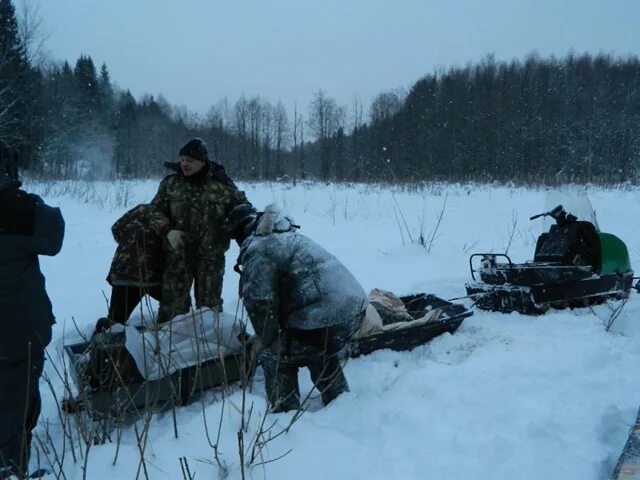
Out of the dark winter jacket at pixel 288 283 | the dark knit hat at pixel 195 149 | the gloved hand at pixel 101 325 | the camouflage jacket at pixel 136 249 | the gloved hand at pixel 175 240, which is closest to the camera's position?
the dark winter jacket at pixel 288 283

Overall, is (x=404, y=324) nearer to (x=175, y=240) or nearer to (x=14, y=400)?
(x=175, y=240)

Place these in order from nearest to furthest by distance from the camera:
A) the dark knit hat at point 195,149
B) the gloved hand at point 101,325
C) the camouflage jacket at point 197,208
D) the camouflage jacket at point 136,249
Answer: the gloved hand at point 101,325, the camouflage jacket at point 136,249, the dark knit hat at point 195,149, the camouflage jacket at point 197,208

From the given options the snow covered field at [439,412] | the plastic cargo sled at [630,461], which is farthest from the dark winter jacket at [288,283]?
the plastic cargo sled at [630,461]

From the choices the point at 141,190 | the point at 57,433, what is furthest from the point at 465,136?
the point at 57,433

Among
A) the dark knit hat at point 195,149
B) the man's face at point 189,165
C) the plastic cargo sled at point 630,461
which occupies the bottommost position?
the plastic cargo sled at point 630,461

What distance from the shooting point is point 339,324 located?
286 cm

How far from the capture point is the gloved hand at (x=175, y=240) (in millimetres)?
3699

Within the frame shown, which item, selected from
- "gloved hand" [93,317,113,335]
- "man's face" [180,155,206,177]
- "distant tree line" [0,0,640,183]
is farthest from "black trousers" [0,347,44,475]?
"distant tree line" [0,0,640,183]

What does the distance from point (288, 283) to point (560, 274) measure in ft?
10.2

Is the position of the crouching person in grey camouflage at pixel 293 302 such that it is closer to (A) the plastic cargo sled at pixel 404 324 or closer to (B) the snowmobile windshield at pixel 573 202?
(A) the plastic cargo sled at pixel 404 324

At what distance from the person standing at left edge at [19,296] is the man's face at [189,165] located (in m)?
1.56

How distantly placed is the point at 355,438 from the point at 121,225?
2520 millimetres

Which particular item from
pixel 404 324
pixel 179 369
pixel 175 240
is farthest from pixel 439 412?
pixel 175 240

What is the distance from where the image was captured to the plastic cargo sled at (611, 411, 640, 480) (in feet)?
6.15
